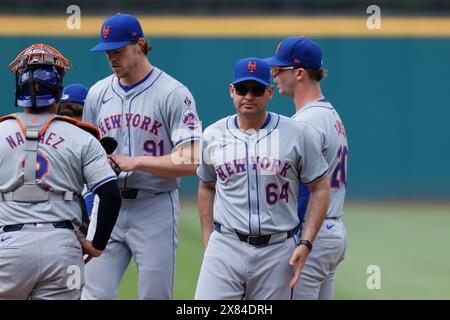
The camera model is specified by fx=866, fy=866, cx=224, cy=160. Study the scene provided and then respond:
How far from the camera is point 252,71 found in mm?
3904

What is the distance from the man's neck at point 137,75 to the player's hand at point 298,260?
4.53 ft

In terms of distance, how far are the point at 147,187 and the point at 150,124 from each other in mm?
332

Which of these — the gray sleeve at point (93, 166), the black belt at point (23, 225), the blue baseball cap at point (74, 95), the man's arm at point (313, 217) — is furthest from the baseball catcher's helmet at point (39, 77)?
the blue baseball cap at point (74, 95)

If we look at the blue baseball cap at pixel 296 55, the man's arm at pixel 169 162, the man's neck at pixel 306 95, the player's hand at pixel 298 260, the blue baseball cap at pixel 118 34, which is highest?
the blue baseball cap at pixel 118 34

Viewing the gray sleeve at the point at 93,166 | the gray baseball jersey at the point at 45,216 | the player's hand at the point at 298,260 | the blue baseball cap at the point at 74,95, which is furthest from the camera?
the blue baseball cap at the point at 74,95

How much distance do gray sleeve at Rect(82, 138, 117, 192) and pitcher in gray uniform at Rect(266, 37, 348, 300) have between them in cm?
106

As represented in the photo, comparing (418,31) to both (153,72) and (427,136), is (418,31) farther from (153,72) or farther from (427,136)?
(153,72)

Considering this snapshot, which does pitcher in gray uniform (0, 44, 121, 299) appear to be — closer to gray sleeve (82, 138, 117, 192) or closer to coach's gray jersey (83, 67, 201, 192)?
gray sleeve (82, 138, 117, 192)

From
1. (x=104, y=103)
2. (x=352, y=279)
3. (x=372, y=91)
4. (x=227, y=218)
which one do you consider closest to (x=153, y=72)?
(x=104, y=103)

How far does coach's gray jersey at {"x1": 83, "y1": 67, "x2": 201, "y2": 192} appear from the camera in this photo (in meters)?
4.55

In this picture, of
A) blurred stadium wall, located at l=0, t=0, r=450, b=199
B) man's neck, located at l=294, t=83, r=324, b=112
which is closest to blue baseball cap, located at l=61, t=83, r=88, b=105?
man's neck, located at l=294, t=83, r=324, b=112

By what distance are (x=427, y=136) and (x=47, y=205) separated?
31.8ft

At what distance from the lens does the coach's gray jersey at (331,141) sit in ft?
14.1

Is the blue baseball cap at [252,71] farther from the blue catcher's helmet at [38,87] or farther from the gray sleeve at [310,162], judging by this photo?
the blue catcher's helmet at [38,87]
